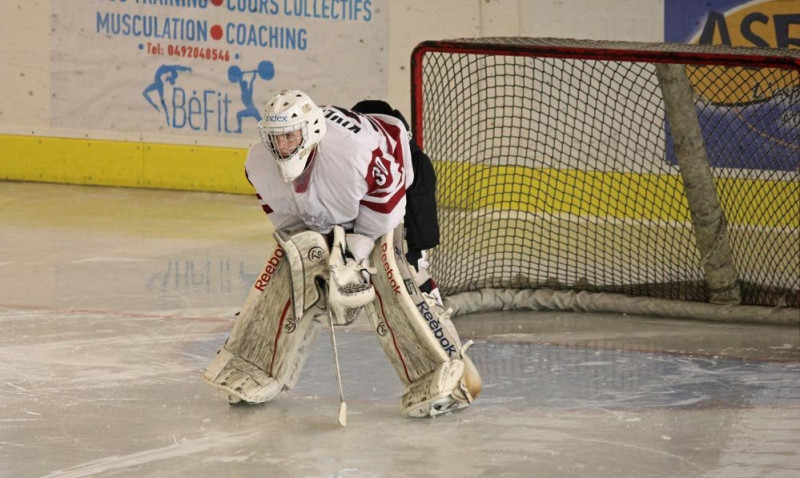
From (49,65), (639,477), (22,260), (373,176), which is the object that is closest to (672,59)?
(373,176)

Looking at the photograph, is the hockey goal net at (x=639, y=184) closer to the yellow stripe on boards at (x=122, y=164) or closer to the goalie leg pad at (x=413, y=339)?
the goalie leg pad at (x=413, y=339)

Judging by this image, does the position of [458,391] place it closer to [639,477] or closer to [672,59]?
[639,477]

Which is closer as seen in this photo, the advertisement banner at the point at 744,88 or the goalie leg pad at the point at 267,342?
the goalie leg pad at the point at 267,342

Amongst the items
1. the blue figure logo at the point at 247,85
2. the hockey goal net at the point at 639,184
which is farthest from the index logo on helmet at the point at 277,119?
the blue figure logo at the point at 247,85

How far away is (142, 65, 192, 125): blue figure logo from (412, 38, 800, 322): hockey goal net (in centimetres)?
220

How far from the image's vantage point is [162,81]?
9930 millimetres

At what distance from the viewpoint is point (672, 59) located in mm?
6047

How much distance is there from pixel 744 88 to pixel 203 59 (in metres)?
3.74

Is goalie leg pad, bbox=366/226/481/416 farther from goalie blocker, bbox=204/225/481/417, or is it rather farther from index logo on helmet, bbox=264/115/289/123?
index logo on helmet, bbox=264/115/289/123

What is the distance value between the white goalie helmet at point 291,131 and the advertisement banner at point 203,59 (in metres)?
5.00

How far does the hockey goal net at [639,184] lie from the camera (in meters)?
6.68

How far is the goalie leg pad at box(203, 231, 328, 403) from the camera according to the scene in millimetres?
4926

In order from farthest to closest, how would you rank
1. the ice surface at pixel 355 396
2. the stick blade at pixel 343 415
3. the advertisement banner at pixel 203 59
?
the advertisement banner at pixel 203 59
the stick blade at pixel 343 415
the ice surface at pixel 355 396

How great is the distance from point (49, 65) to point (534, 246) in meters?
4.11
